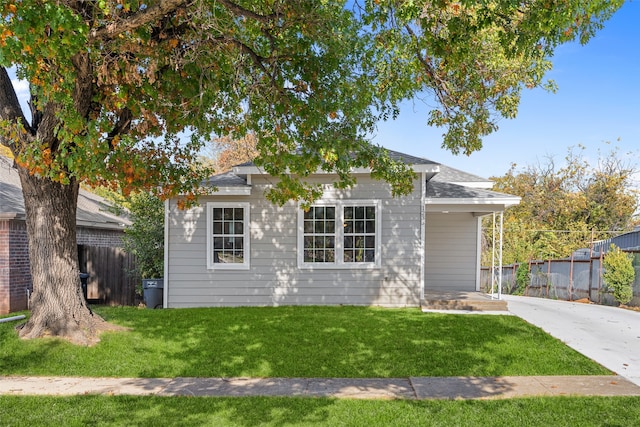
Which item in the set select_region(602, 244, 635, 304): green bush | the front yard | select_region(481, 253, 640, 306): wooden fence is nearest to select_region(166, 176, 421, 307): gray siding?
the front yard

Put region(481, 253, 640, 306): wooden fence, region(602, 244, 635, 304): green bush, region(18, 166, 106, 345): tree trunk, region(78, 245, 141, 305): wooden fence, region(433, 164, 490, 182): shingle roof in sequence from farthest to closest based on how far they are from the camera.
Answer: region(78, 245, 141, 305): wooden fence, region(433, 164, 490, 182): shingle roof, region(481, 253, 640, 306): wooden fence, region(602, 244, 635, 304): green bush, region(18, 166, 106, 345): tree trunk

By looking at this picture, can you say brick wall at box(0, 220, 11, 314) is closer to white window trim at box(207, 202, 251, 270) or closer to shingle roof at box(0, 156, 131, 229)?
shingle roof at box(0, 156, 131, 229)

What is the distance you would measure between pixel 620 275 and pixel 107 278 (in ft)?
45.9

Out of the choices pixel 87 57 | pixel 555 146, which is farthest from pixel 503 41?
pixel 555 146

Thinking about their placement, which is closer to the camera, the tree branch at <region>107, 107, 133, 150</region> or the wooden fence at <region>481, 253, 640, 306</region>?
the tree branch at <region>107, 107, 133, 150</region>

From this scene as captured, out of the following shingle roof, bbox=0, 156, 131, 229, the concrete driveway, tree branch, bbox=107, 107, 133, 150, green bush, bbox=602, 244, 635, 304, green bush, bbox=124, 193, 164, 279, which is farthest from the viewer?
green bush, bbox=124, 193, 164, 279

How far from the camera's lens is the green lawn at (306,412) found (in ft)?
15.8

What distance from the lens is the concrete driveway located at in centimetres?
704

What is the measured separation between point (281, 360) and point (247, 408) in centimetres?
185

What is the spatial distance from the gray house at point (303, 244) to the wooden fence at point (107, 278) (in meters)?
2.98

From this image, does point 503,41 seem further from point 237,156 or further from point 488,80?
point 237,156

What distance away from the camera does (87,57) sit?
284 inches

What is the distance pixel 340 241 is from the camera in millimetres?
11477

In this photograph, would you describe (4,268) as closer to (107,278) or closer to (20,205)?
(20,205)
